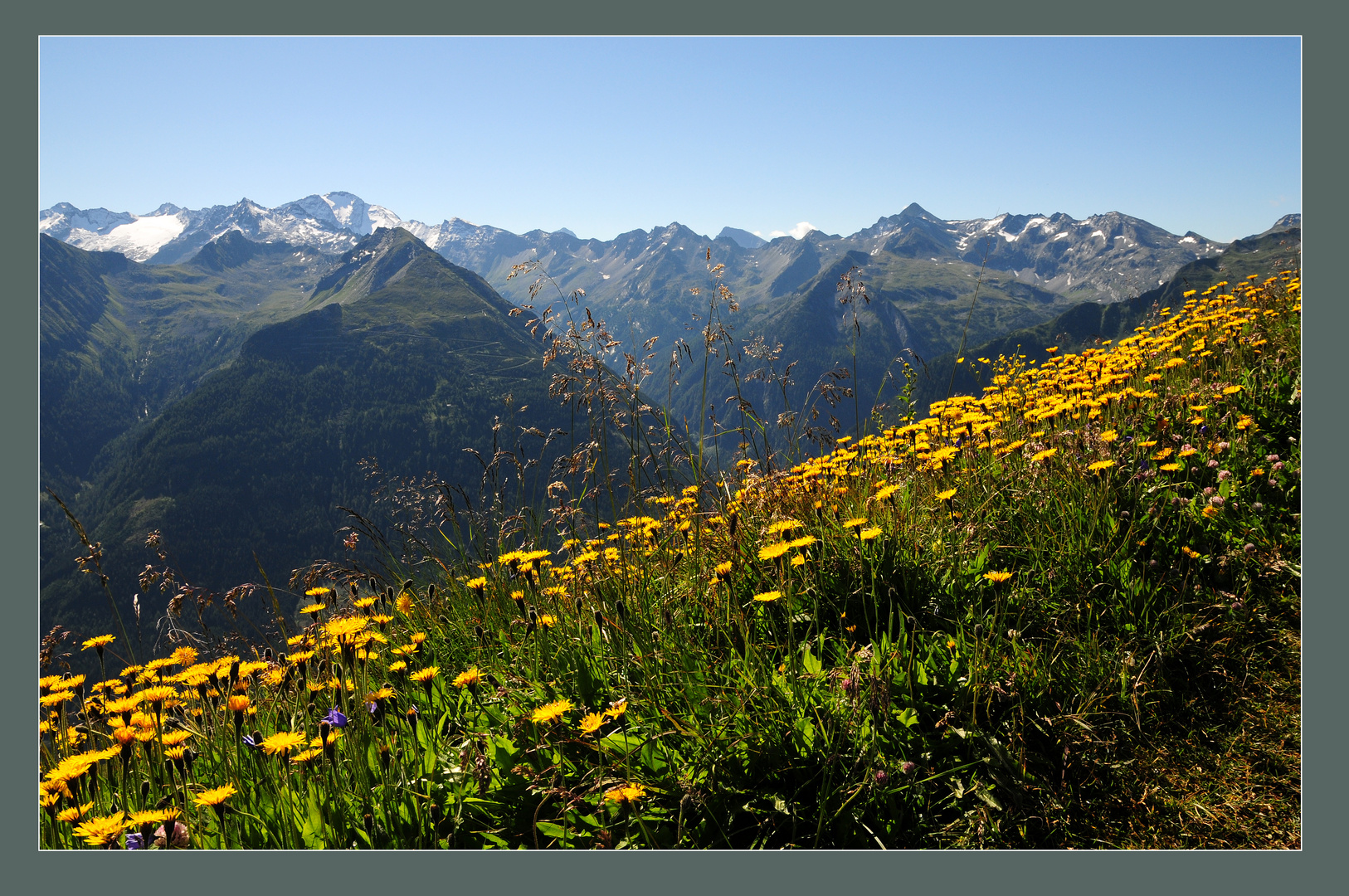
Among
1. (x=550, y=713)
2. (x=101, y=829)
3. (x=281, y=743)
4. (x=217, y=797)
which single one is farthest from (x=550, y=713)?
(x=101, y=829)

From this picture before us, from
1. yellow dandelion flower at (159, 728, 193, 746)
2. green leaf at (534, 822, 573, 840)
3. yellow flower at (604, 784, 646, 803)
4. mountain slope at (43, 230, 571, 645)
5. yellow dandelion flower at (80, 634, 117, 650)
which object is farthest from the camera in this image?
mountain slope at (43, 230, 571, 645)

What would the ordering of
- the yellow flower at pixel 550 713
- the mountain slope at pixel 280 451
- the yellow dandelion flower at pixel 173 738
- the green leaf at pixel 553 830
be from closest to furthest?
the green leaf at pixel 553 830 → the yellow flower at pixel 550 713 → the yellow dandelion flower at pixel 173 738 → the mountain slope at pixel 280 451

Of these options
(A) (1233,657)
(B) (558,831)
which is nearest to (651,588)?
(B) (558,831)

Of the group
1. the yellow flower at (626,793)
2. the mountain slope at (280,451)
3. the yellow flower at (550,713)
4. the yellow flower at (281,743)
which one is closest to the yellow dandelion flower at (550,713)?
the yellow flower at (550,713)

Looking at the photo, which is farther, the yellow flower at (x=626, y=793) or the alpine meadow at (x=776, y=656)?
the alpine meadow at (x=776, y=656)

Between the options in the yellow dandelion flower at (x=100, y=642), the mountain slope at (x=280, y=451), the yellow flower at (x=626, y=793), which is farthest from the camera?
the mountain slope at (x=280, y=451)

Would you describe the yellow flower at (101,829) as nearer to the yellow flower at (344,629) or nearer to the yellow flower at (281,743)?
the yellow flower at (281,743)

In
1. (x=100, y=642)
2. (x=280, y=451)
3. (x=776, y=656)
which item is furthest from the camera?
(x=280, y=451)

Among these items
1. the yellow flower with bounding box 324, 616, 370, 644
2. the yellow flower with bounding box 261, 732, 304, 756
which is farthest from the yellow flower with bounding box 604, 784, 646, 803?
the yellow flower with bounding box 324, 616, 370, 644

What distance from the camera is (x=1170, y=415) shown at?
436 cm

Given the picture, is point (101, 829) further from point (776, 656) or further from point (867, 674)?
point (867, 674)

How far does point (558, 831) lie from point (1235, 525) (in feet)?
11.1

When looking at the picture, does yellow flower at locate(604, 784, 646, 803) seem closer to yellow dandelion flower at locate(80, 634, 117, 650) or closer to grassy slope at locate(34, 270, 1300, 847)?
grassy slope at locate(34, 270, 1300, 847)
